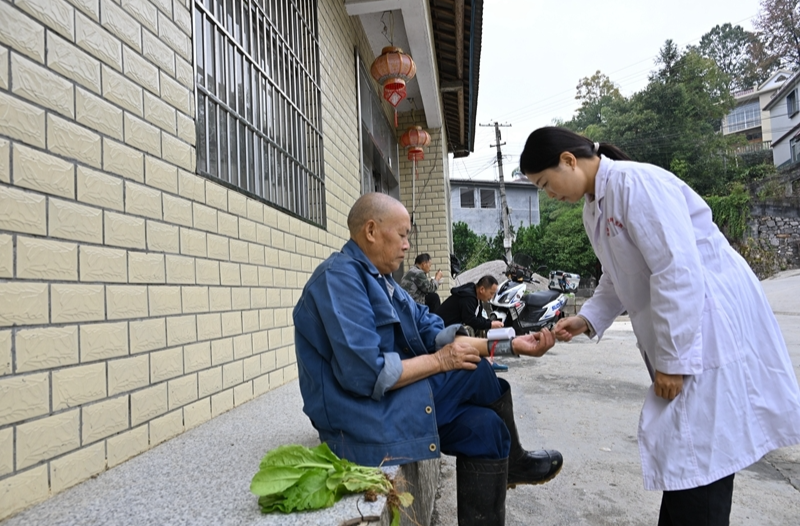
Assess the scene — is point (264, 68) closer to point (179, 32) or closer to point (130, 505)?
point (179, 32)

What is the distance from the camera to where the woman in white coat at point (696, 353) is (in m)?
1.46

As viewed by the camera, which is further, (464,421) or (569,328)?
(569,328)

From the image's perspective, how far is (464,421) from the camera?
1.83 meters

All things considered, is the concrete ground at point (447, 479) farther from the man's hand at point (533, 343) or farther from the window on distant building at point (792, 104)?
the window on distant building at point (792, 104)

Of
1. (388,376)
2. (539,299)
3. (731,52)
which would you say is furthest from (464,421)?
(731,52)

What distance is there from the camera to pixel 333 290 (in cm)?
159

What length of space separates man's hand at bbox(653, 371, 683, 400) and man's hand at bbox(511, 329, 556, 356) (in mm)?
578

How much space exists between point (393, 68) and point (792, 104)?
3550 cm

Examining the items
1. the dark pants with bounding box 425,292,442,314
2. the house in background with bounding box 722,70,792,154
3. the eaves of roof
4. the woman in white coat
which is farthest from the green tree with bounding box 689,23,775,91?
the woman in white coat

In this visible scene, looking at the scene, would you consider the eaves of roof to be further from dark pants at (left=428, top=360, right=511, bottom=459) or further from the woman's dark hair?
dark pants at (left=428, top=360, right=511, bottom=459)

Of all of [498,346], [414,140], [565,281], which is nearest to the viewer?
[498,346]

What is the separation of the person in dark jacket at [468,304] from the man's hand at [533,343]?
3381 mm

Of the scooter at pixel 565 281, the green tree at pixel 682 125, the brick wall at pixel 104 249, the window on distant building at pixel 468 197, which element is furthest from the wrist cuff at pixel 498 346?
the window on distant building at pixel 468 197

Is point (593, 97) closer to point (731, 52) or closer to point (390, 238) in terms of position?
point (731, 52)
